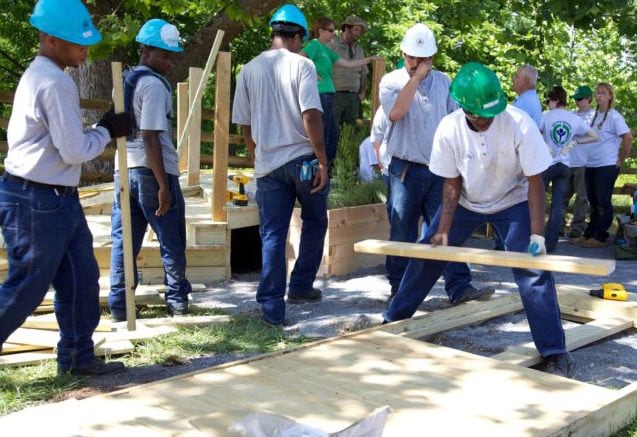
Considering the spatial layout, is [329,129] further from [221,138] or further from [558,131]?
[558,131]

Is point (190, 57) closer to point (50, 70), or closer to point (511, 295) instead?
point (511, 295)

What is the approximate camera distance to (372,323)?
5.62m

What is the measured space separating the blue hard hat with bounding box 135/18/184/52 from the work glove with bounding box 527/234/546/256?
8.74 feet

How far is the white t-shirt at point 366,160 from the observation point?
8.27 m

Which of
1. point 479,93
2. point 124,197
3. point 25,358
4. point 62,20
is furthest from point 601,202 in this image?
point 62,20

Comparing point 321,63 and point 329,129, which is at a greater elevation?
point 321,63

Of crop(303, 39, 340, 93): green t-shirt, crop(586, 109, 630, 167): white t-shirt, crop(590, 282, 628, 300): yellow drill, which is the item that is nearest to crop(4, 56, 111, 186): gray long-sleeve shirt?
crop(590, 282, 628, 300): yellow drill

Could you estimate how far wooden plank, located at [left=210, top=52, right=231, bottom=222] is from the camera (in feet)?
23.2

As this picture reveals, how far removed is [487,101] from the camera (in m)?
4.03

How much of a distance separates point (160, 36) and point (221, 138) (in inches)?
80.4

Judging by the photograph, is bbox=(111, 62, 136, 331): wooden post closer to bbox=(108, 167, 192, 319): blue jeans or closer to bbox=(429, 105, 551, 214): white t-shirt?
bbox=(108, 167, 192, 319): blue jeans

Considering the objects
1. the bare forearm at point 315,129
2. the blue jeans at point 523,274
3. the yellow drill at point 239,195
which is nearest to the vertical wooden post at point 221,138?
the yellow drill at point 239,195

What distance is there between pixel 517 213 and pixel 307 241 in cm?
206

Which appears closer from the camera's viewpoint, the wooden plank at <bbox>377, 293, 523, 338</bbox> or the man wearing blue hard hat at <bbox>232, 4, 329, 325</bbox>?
the wooden plank at <bbox>377, 293, 523, 338</bbox>
